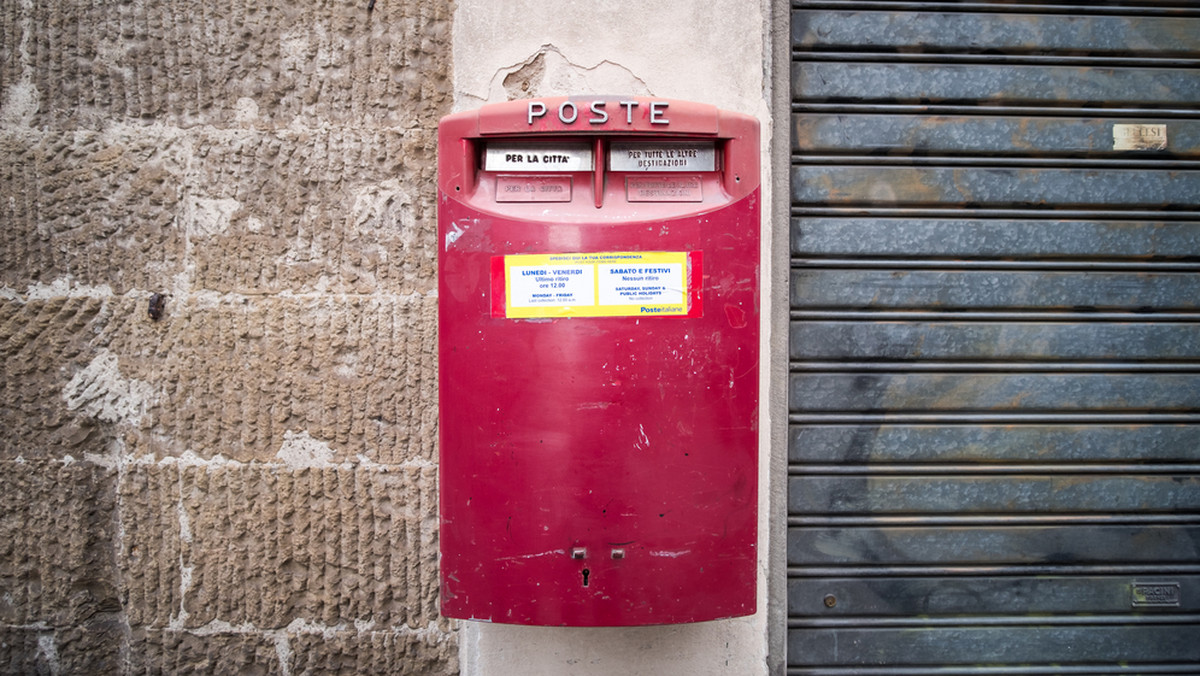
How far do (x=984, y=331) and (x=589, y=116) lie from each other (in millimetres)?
1729

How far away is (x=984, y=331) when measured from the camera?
7.29 feet

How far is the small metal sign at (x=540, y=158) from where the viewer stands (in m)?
1.44

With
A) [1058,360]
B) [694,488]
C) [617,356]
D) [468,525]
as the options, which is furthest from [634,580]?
[1058,360]

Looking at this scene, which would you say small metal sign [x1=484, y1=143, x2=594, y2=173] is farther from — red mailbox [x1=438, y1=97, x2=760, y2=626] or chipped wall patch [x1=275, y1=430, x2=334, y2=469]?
chipped wall patch [x1=275, y1=430, x2=334, y2=469]

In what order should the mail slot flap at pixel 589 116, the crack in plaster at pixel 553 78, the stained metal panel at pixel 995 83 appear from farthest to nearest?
the stained metal panel at pixel 995 83 < the crack in plaster at pixel 553 78 < the mail slot flap at pixel 589 116

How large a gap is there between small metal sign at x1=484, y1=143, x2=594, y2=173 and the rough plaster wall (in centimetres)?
65

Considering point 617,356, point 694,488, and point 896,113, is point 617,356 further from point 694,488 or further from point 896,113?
point 896,113

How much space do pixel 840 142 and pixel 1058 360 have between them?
1152 millimetres

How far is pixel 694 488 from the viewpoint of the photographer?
1.46m

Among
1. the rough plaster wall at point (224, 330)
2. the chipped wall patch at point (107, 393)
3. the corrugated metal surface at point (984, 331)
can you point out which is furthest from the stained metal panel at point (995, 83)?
the chipped wall patch at point (107, 393)

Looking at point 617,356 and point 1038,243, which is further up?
point 1038,243

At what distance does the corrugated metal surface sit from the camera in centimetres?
221

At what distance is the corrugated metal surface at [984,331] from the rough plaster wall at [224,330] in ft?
4.54

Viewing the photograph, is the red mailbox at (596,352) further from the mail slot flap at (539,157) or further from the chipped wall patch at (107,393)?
the chipped wall patch at (107,393)
